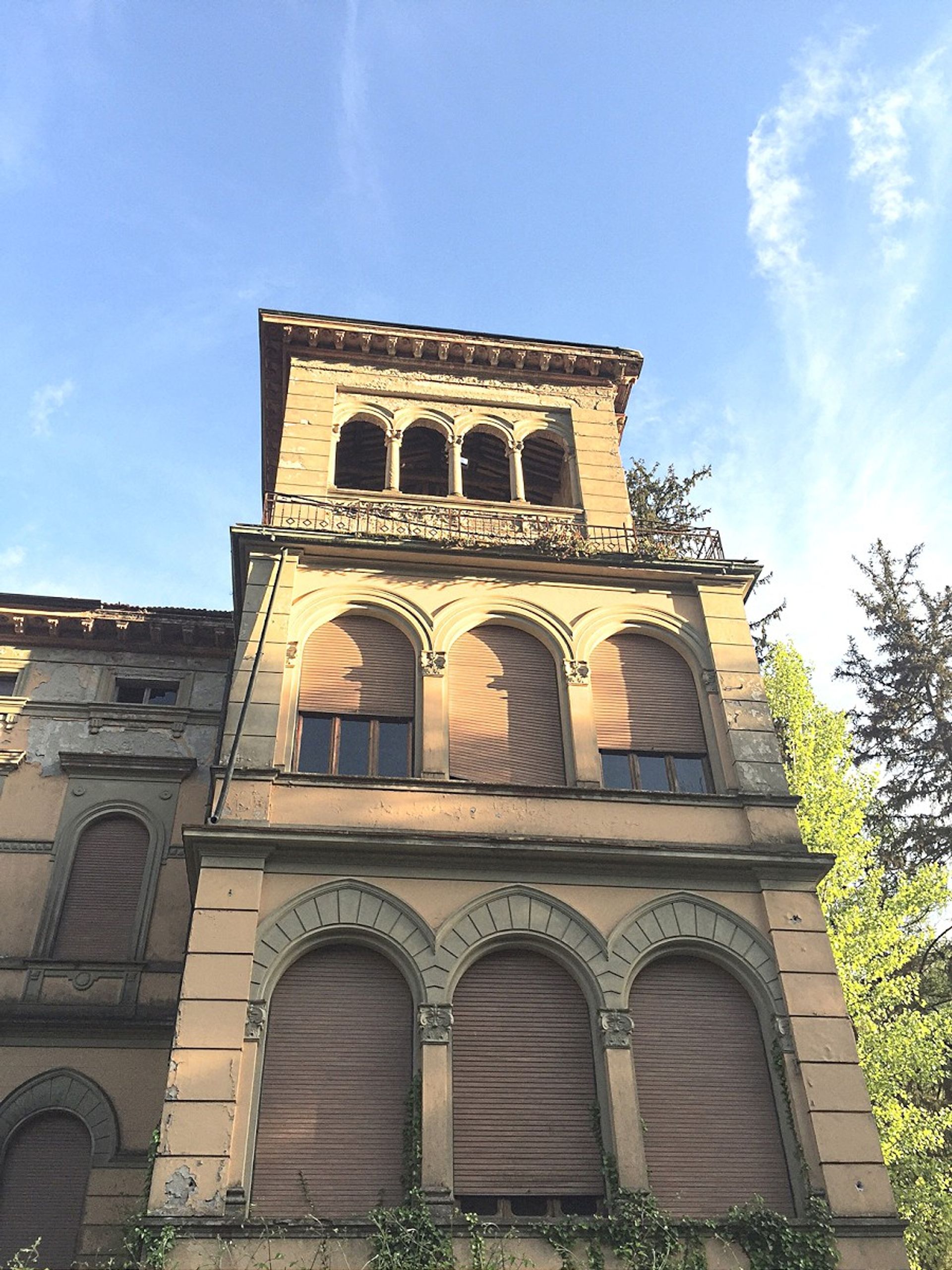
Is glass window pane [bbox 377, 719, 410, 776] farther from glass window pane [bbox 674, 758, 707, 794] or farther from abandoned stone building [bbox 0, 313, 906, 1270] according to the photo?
glass window pane [bbox 674, 758, 707, 794]

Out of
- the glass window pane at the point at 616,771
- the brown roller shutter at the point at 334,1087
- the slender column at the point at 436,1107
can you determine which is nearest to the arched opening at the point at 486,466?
the glass window pane at the point at 616,771

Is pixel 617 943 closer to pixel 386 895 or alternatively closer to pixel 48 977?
pixel 386 895

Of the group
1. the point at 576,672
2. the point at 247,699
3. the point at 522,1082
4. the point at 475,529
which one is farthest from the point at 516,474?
the point at 522,1082

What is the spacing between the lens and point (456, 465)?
20.2 metres

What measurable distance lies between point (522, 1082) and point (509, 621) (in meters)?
7.32

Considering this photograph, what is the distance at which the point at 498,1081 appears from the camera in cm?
1238

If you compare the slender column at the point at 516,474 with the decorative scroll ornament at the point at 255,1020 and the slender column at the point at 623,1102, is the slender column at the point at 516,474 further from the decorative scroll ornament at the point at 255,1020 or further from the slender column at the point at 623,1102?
the decorative scroll ornament at the point at 255,1020

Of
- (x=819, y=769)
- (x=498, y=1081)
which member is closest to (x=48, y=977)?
(x=498, y=1081)

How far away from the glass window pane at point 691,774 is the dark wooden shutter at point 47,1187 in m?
10.9

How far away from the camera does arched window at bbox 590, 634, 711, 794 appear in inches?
613

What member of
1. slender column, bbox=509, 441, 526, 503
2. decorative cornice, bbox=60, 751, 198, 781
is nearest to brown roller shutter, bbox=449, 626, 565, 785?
slender column, bbox=509, 441, 526, 503

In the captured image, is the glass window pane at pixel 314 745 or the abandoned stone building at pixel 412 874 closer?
the abandoned stone building at pixel 412 874

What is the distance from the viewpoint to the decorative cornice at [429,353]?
2136cm

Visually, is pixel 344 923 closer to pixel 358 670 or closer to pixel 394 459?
pixel 358 670
